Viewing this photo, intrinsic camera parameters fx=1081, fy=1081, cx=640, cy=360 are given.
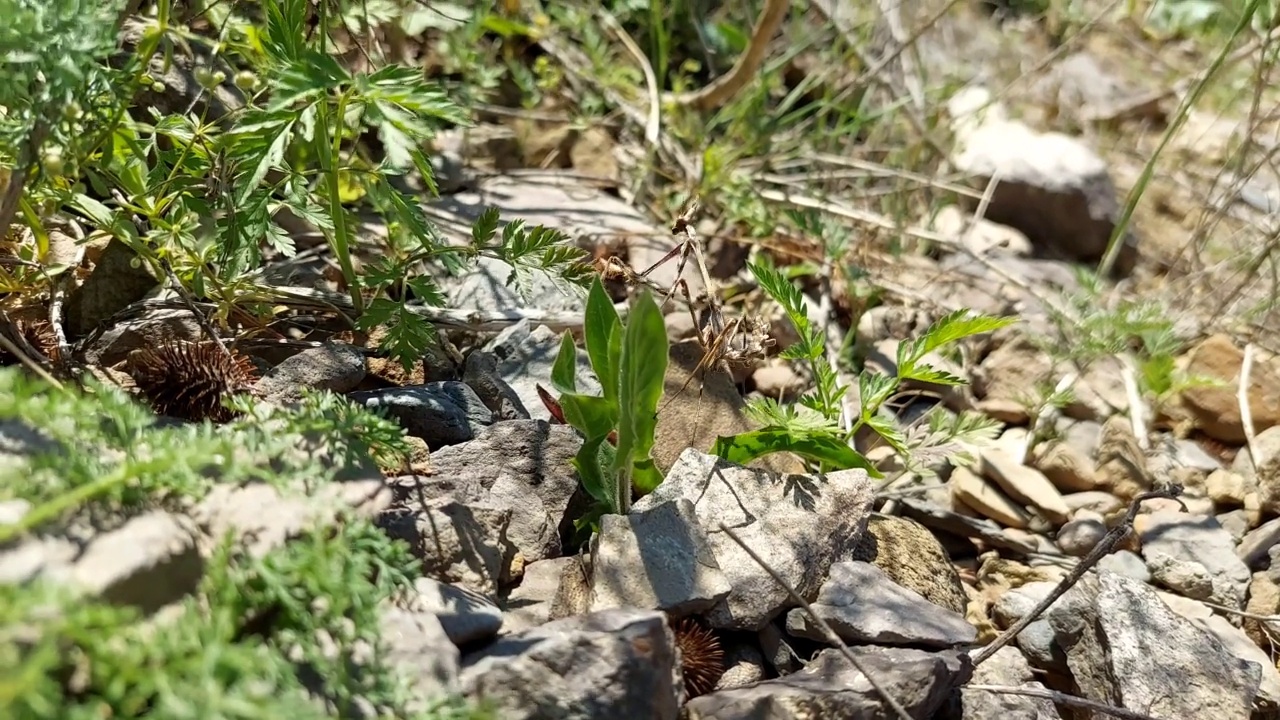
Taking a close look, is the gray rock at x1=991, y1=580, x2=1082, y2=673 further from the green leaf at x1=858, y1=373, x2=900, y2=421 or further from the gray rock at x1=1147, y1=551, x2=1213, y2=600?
the green leaf at x1=858, y1=373, x2=900, y2=421

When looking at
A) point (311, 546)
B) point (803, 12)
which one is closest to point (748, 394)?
point (311, 546)

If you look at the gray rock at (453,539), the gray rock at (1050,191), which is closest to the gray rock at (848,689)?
the gray rock at (453,539)

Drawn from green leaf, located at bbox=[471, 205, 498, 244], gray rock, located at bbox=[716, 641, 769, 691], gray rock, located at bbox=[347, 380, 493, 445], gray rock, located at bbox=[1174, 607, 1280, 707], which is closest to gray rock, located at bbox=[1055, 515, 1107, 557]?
gray rock, located at bbox=[1174, 607, 1280, 707]

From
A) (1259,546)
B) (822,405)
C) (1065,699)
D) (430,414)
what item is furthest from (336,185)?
(1259,546)

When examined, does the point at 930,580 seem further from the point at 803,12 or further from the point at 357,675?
the point at 803,12

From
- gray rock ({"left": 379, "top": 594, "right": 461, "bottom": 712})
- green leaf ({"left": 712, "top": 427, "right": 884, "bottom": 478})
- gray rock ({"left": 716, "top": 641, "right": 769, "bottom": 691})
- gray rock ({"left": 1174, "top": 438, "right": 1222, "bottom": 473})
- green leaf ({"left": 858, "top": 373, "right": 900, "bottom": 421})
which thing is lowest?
gray rock ({"left": 716, "top": 641, "right": 769, "bottom": 691})

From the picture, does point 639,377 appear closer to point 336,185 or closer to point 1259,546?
point 336,185
